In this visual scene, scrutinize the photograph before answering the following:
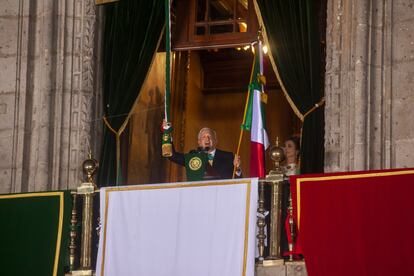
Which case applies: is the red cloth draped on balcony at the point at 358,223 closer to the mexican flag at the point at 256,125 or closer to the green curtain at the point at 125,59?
the mexican flag at the point at 256,125

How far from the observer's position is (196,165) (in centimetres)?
1030

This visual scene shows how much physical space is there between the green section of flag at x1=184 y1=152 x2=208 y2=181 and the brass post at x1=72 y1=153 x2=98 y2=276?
955mm

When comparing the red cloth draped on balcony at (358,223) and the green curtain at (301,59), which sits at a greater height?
the green curtain at (301,59)

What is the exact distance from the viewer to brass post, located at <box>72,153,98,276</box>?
32.0 feet

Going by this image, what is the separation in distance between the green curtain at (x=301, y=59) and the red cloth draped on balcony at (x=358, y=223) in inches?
50.8

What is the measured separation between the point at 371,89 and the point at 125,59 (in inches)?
108

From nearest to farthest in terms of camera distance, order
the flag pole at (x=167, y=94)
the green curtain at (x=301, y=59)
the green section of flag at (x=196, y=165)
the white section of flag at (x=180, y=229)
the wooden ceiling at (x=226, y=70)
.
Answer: the white section of flag at (x=180, y=229)
the green curtain at (x=301, y=59)
the green section of flag at (x=196, y=165)
the flag pole at (x=167, y=94)
the wooden ceiling at (x=226, y=70)

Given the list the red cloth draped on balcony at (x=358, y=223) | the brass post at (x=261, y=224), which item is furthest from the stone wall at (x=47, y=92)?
the red cloth draped on balcony at (x=358, y=223)

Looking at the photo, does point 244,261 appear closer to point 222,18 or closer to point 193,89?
point 222,18

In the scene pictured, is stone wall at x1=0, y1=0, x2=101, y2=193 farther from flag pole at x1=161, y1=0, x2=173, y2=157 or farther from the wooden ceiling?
the wooden ceiling

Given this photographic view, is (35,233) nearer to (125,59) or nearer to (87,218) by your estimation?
(87,218)

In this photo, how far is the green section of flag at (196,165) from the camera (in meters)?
10.3

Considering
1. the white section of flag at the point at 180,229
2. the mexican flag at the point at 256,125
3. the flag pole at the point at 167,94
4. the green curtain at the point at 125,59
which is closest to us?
the white section of flag at the point at 180,229

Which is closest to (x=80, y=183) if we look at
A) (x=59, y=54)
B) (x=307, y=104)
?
(x=59, y=54)
